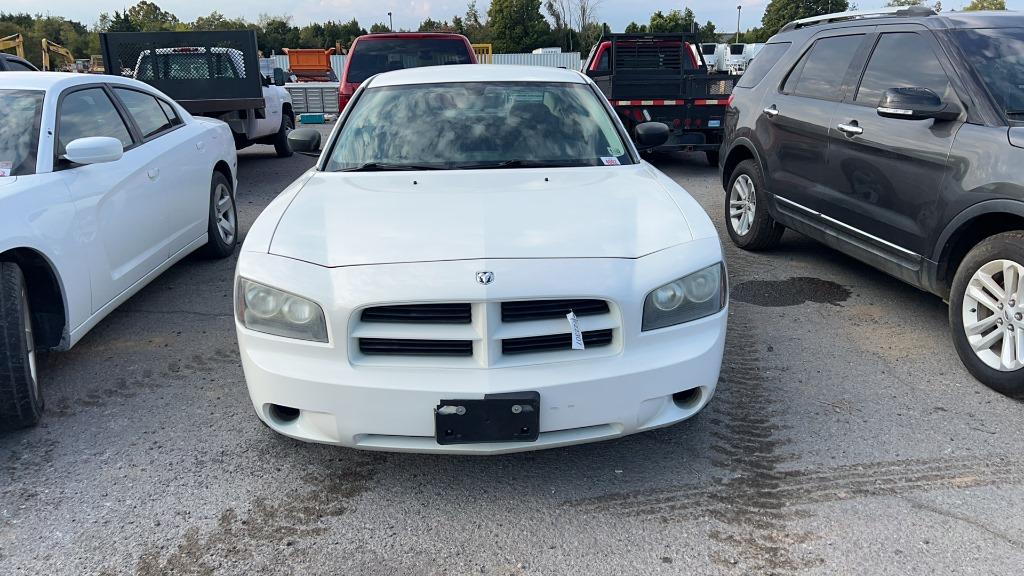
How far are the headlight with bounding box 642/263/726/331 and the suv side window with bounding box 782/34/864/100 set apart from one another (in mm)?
2925

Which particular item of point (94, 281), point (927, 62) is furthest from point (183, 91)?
point (927, 62)

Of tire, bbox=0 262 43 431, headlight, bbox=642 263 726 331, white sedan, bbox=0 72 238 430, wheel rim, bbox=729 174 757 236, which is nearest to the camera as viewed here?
headlight, bbox=642 263 726 331

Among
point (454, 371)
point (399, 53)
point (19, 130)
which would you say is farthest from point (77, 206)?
point (399, 53)

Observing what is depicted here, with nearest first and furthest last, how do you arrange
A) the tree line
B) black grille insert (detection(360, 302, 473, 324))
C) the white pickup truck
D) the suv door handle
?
black grille insert (detection(360, 302, 473, 324))
the suv door handle
the white pickup truck
the tree line

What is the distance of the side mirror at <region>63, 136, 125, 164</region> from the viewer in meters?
3.91

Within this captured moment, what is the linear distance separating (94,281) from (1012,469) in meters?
4.51

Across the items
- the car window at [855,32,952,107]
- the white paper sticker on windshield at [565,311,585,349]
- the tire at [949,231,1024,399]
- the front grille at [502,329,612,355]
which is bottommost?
the tire at [949,231,1024,399]

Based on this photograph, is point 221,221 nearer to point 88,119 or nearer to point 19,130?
point 88,119

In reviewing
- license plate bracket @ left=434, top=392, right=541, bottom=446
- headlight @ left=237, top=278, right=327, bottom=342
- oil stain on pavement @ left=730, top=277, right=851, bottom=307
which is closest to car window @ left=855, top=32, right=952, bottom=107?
oil stain on pavement @ left=730, top=277, right=851, bottom=307

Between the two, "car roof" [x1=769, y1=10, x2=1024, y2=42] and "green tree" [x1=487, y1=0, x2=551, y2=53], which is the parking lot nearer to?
"car roof" [x1=769, y1=10, x2=1024, y2=42]

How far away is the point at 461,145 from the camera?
3.95 m

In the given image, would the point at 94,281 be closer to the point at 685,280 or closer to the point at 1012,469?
the point at 685,280

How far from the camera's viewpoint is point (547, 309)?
269 cm

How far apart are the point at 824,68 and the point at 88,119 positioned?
16.4 feet
